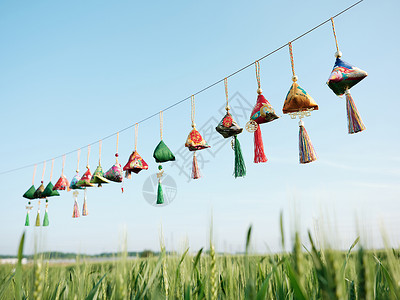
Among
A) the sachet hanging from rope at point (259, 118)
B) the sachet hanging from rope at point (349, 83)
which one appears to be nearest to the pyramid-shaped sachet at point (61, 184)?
the sachet hanging from rope at point (259, 118)

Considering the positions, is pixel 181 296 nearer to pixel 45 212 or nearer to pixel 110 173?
pixel 110 173

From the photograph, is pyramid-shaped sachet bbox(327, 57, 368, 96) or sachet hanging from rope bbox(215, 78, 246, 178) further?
sachet hanging from rope bbox(215, 78, 246, 178)

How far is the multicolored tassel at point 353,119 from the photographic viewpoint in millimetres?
2043

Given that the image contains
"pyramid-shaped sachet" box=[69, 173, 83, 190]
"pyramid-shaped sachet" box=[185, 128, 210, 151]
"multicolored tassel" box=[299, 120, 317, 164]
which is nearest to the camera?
"multicolored tassel" box=[299, 120, 317, 164]

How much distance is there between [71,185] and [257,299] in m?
5.19

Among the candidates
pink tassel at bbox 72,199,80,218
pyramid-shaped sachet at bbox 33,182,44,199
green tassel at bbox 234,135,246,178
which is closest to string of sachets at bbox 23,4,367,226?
green tassel at bbox 234,135,246,178

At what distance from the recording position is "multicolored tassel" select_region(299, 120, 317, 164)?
7.39 ft

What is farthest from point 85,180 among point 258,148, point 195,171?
point 258,148

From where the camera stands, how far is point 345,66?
217 centimetres

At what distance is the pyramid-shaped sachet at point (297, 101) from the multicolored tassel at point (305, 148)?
15 centimetres

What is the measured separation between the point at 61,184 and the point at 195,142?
364 centimetres

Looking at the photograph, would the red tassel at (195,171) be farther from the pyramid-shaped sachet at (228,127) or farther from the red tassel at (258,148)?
the red tassel at (258,148)

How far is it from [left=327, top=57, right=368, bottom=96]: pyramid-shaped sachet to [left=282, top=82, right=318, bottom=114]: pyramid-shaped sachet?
0.19 meters

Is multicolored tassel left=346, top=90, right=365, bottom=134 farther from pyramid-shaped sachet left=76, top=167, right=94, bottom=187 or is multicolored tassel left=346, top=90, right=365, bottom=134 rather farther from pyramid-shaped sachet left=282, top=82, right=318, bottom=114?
pyramid-shaped sachet left=76, top=167, right=94, bottom=187
